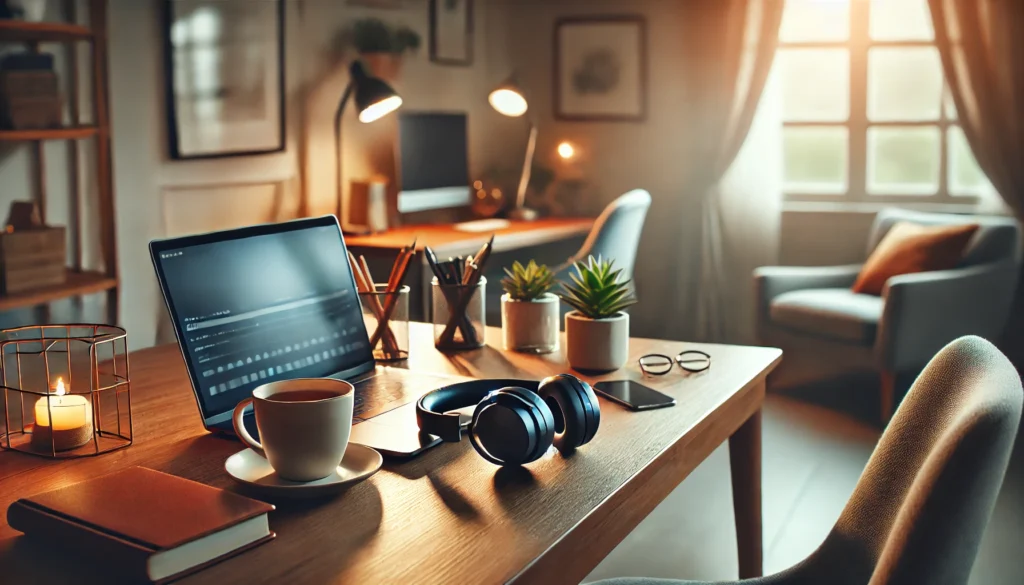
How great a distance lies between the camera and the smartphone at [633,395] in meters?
1.46

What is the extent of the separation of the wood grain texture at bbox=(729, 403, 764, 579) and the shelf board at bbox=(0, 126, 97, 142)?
198cm

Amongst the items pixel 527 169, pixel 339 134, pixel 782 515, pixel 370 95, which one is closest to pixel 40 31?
pixel 370 95

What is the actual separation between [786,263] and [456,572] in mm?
4514

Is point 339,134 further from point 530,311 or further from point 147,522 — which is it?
point 147,522

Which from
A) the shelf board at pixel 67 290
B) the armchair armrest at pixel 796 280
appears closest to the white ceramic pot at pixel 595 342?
the shelf board at pixel 67 290

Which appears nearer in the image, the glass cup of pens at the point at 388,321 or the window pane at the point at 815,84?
the glass cup of pens at the point at 388,321

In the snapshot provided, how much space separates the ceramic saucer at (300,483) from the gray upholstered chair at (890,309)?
10.0 ft

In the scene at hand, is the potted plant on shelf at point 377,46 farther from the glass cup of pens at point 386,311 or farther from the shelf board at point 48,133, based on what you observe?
the glass cup of pens at point 386,311

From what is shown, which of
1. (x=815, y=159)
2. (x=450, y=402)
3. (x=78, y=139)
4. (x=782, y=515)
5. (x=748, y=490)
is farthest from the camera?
(x=815, y=159)

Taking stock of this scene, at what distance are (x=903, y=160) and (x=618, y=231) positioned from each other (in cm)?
185

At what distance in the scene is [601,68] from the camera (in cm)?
536

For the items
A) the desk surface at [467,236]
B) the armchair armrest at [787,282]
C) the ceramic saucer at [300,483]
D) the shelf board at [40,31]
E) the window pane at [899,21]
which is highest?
the window pane at [899,21]

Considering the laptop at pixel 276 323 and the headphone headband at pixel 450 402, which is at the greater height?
the laptop at pixel 276 323

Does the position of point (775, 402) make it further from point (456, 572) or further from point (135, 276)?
point (456, 572)
